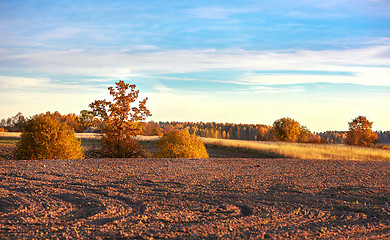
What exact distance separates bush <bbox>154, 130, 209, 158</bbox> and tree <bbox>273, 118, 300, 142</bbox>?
1178 inches

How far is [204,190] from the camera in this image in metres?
8.64

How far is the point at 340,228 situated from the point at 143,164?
28.8 ft

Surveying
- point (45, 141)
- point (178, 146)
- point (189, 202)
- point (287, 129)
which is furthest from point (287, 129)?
point (189, 202)

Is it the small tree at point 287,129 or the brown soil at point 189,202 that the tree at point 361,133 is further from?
the brown soil at point 189,202

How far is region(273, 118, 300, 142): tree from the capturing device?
146 feet

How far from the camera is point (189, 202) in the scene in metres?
7.30

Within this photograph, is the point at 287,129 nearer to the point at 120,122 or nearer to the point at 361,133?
the point at 361,133

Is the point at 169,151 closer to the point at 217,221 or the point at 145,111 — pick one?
the point at 145,111

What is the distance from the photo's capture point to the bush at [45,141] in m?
15.5

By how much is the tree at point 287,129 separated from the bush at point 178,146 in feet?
98.2

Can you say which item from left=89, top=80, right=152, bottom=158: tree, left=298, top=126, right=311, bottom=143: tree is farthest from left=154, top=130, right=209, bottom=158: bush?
left=298, top=126, right=311, bottom=143: tree

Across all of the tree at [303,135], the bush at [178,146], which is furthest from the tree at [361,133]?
the bush at [178,146]

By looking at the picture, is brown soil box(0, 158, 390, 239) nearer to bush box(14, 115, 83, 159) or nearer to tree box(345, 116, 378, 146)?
bush box(14, 115, 83, 159)

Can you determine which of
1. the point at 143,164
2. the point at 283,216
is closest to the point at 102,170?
the point at 143,164
